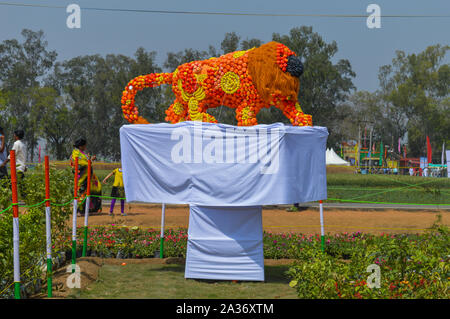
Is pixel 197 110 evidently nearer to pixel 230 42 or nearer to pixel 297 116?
pixel 297 116

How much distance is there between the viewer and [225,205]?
700 cm

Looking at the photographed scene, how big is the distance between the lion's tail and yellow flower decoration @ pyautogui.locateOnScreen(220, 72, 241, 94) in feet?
3.94

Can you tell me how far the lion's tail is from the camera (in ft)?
27.5

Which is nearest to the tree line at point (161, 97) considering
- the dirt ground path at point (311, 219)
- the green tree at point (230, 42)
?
the green tree at point (230, 42)

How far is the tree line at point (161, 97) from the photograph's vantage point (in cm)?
4662

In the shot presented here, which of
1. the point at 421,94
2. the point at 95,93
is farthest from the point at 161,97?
the point at 421,94

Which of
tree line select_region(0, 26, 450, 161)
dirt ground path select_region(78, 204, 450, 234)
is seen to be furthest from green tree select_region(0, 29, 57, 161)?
dirt ground path select_region(78, 204, 450, 234)

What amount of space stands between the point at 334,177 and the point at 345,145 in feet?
158

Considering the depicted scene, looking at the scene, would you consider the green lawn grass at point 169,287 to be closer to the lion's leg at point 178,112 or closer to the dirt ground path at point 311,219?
the lion's leg at point 178,112

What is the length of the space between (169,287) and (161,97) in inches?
1733

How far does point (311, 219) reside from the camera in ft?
50.1

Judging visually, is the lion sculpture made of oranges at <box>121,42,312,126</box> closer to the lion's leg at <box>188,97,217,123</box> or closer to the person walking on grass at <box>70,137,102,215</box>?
the lion's leg at <box>188,97,217,123</box>

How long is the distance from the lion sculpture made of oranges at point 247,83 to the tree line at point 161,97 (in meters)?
32.6

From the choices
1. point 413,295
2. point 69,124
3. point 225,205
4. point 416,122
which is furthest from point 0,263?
point 416,122
